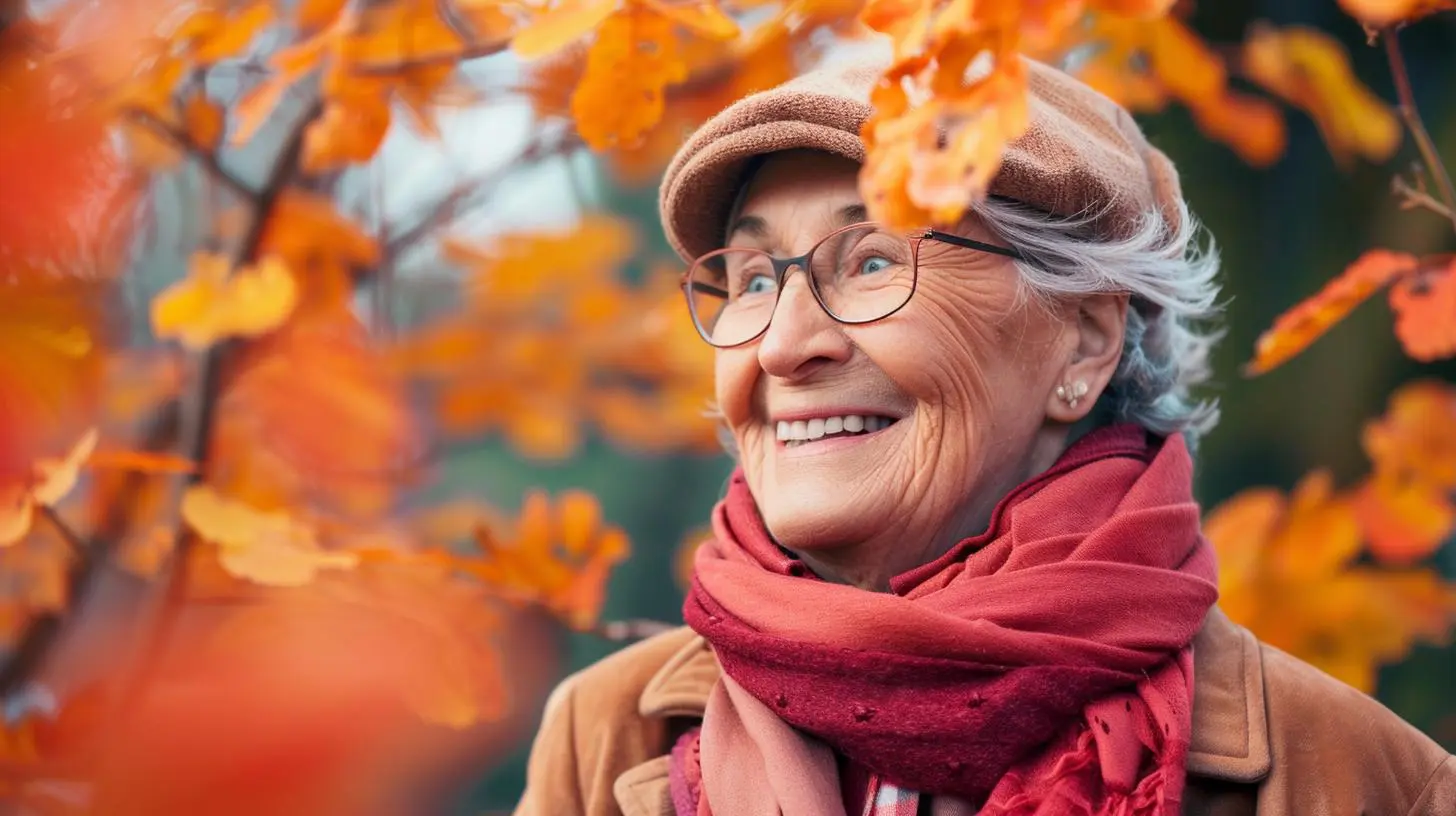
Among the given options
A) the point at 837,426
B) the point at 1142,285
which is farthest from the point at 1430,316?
the point at 837,426

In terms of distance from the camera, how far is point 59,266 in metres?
2.48

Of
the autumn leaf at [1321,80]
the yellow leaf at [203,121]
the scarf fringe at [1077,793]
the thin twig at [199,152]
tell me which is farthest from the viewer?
the autumn leaf at [1321,80]

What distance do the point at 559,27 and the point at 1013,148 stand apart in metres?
0.63

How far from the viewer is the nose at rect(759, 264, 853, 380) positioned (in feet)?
6.26

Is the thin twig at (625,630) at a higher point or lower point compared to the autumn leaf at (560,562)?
lower

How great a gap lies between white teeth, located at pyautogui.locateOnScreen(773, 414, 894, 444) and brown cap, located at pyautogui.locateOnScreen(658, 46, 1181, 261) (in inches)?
14.2

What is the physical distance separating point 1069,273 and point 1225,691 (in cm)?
61

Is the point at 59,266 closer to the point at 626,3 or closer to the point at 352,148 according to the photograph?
the point at 352,148

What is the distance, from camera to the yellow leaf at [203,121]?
2506 millimetres

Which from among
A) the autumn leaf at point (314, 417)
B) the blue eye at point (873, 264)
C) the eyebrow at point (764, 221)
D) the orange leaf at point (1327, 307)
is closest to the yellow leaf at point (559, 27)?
the eyebrow at point (764, 221)

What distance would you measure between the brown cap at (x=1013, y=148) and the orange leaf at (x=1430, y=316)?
0.37m

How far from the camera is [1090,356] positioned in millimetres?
2033

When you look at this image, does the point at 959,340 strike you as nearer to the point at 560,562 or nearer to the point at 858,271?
the point at 858,271

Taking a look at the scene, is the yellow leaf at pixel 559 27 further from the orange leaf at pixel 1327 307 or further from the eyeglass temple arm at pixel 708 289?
the orange leaf at pixel 1327 307
